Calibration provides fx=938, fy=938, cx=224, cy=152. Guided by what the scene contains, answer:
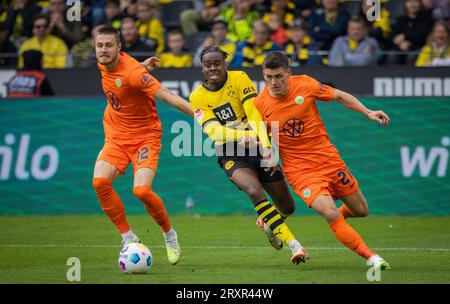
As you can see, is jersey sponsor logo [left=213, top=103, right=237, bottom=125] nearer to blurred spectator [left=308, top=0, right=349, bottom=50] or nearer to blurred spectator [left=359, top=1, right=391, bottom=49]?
blurred spectator [left=308, top=0, right=349, bottom=50]

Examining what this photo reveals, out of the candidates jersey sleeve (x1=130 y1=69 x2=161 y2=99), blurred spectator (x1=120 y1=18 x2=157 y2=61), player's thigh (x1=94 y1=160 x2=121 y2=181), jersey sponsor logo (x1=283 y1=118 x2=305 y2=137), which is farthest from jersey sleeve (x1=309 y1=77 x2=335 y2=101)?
blurred spectator (x1=120 y1=18 x2=157 y2=61)

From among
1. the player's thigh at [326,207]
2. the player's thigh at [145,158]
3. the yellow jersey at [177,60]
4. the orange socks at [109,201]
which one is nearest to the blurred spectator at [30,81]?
the yellow jersey at [177,60]

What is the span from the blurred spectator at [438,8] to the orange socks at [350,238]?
9604 mm

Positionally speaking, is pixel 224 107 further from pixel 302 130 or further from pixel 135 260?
pixel 135 260

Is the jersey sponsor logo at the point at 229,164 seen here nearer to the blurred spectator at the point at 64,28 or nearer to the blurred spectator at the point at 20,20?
the blurred spectator at the point at 64,28

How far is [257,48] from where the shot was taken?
17.7 meters

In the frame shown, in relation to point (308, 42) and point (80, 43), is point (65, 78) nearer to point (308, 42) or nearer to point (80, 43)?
point (80, 43)

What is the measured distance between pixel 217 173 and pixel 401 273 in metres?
7.19

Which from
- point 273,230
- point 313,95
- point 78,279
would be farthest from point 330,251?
point 78,279

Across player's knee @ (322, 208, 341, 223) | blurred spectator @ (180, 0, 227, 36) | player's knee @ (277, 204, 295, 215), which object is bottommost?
player's knee @ (277, 204, 295, 215)

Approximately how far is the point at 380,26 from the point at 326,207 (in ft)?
30.9

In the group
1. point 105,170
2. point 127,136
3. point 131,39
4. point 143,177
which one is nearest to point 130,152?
point 127,136

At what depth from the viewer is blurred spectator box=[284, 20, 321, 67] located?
17.4 metres

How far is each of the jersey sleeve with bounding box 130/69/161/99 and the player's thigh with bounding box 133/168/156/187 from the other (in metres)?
0.88
